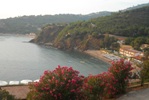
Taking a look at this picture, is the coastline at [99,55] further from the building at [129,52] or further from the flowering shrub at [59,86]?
the flowering shrub at [59,86]

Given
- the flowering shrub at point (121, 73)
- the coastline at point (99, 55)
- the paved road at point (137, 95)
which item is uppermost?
the flowering shrub at point (121, 73)

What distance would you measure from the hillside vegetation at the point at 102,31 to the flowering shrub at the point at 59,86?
64840mm

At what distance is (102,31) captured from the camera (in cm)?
8900

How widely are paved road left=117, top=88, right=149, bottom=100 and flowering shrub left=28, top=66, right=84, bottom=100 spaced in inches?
175

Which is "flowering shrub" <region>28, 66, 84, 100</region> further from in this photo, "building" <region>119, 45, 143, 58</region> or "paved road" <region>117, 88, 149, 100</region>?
"building" <region>119, 45, 143, 58</region>

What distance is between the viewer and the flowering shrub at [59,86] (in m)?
10.2

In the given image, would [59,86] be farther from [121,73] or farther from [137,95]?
[137,95]

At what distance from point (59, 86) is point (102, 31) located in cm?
7992

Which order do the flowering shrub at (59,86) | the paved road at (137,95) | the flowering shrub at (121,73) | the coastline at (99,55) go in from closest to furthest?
the flowering shrub at (59,86) → the paved road at (137,95) → the flowering shrub at (121,73) → the coastline at (99,55)

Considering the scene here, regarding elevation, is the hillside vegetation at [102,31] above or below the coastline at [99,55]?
above

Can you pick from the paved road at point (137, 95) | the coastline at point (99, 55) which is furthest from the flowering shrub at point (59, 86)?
the coastline at point (99, 55)

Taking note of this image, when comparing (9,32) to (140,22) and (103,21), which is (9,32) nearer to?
(103,21)

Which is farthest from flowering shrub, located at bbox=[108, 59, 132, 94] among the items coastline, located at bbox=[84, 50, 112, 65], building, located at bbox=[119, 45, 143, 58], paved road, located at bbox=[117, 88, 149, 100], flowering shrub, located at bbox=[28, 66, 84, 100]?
building, located at bbox=[119, 45, 143, 58]

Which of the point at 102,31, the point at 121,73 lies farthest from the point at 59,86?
the point at 102,31
